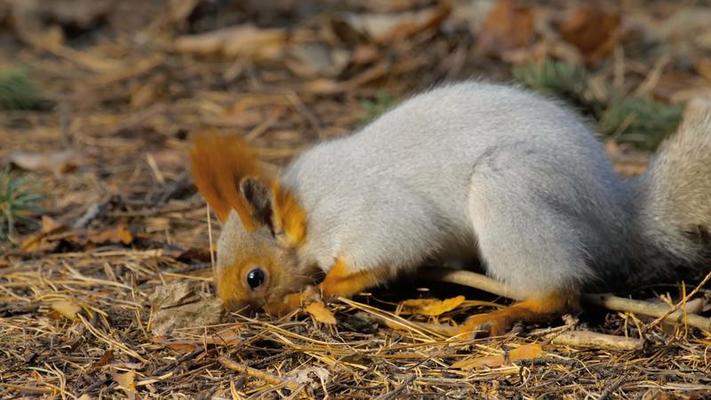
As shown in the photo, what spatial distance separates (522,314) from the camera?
9.48 feet

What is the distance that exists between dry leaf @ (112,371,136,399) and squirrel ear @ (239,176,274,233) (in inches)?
27.0

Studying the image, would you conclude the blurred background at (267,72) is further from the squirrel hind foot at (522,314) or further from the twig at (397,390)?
the twig at (397,390)

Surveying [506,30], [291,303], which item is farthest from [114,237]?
[506,30]

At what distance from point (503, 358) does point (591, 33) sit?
3471mm

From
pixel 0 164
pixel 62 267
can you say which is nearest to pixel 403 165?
pixel 62 267

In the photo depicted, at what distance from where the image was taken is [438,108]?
3199 mm

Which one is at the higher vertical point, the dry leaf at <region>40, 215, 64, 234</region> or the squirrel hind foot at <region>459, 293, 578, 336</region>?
the squirrel hind foot at <region>459, 293, 578, 336</region>

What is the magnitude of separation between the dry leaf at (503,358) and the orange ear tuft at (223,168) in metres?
0.86

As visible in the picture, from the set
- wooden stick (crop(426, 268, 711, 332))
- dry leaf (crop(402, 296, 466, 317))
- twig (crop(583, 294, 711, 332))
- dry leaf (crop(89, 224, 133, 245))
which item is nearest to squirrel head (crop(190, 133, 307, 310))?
dry leaf (crop(402, 296, 466, 317))

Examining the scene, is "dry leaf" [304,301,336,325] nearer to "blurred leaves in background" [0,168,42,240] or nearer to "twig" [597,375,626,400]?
"twig" [597,375,626,400]

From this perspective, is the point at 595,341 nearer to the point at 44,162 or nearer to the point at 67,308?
the point at 67,308

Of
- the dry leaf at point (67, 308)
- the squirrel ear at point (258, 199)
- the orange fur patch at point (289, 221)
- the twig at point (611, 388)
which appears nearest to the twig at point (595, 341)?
A: the twig at point (611, 388)

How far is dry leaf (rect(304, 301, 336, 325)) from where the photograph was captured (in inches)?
113

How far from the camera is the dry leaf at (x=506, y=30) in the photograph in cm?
564
